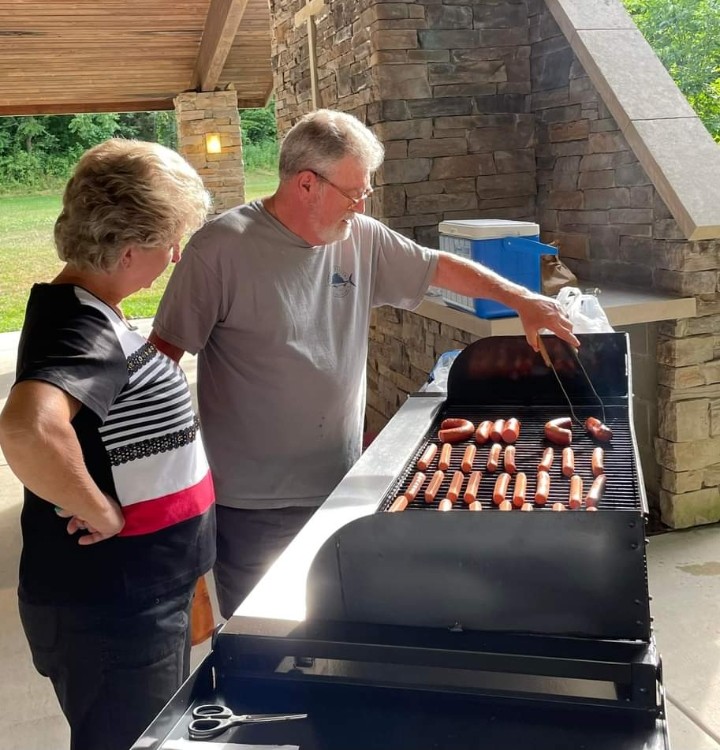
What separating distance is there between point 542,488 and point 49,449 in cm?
106

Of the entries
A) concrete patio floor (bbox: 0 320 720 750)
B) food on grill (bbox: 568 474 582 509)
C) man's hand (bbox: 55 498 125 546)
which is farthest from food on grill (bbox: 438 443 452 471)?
concrete patio floor (bbox: 0 320 720 750)

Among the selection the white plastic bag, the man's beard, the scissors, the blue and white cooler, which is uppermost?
the man's beard

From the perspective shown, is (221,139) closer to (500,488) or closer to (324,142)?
(324,142)

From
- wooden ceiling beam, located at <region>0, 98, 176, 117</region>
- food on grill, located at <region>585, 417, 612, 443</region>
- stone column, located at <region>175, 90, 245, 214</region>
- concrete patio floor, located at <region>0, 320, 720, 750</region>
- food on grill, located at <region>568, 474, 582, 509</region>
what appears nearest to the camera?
food on grill, located at <region>568, 474, 582, 509</region>

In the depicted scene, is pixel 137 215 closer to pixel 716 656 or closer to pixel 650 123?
pixel 716 656

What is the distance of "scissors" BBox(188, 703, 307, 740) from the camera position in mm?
1331

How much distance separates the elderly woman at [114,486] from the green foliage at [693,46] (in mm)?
5410

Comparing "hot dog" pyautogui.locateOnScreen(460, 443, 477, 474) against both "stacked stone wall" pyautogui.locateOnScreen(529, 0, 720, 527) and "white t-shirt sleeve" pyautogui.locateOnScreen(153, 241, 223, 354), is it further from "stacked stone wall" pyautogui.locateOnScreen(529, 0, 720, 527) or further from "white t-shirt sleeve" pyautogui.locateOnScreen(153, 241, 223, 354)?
"stacked stone wall" pyautogui.locateOnScreen(529, 0, 720, 527)

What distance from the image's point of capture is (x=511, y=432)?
235 centimetres

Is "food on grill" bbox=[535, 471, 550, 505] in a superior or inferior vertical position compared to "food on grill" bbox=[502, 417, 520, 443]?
inferior

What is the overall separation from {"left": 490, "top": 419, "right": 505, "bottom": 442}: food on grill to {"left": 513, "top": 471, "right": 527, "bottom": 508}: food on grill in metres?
0.30

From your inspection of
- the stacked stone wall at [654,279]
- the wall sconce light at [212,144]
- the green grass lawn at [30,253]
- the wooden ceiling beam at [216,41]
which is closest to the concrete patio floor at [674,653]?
the stacked stone wall at [654,279]

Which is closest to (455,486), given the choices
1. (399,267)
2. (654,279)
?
(399,267)

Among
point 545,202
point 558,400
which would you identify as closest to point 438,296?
point 545,202
